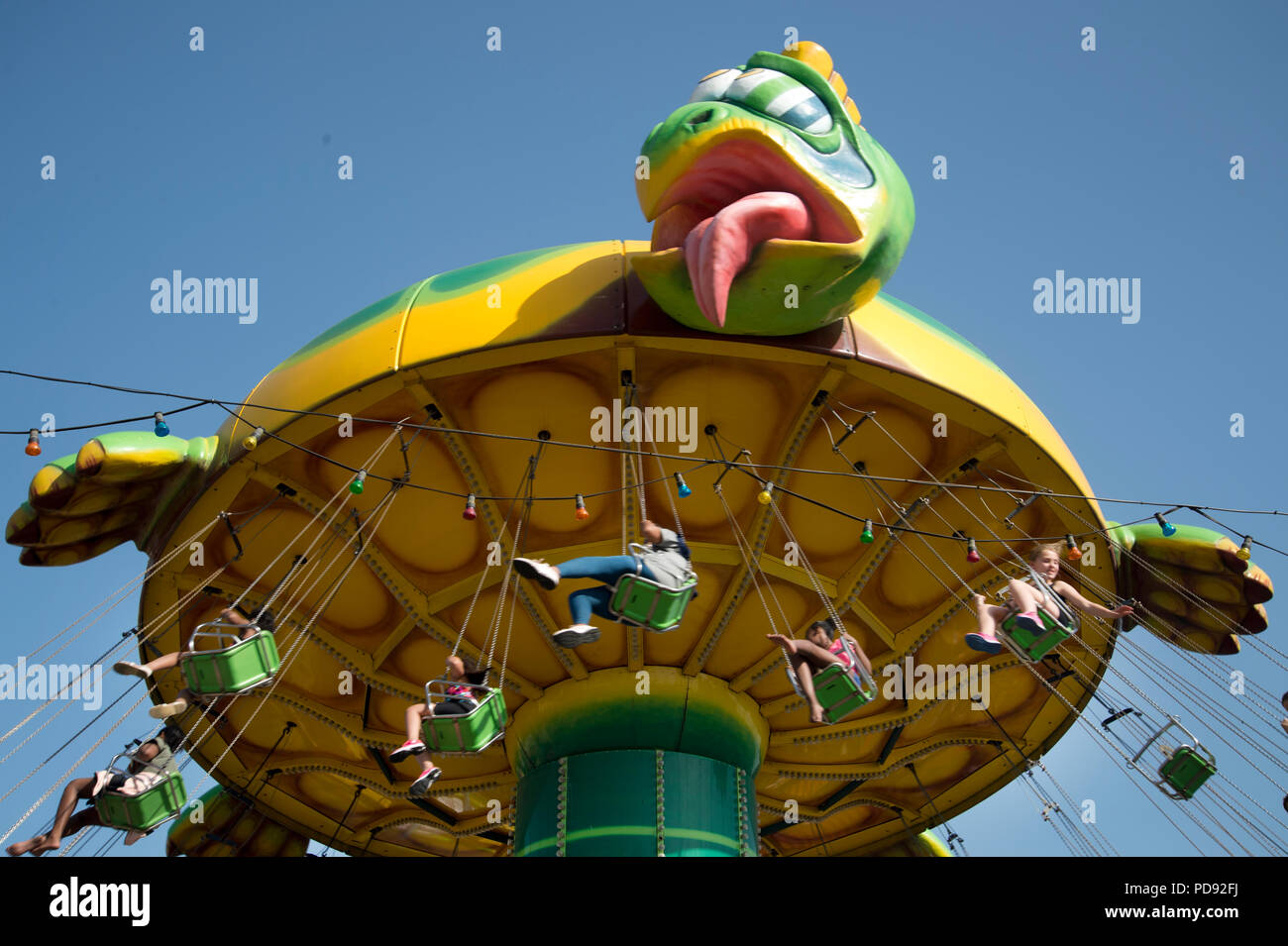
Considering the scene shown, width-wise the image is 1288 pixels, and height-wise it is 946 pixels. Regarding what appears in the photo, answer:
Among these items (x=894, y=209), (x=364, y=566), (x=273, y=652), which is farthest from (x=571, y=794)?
(x=894, y=209)

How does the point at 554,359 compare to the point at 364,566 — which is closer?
the point at 554,359

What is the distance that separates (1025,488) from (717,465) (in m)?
3.02

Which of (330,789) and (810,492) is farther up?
(810,492)

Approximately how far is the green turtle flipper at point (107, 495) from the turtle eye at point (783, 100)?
6082mm

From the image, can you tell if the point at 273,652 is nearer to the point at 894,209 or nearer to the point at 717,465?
the point at 717,465

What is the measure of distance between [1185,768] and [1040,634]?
7.09ft

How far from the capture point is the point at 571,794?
39.1 feet

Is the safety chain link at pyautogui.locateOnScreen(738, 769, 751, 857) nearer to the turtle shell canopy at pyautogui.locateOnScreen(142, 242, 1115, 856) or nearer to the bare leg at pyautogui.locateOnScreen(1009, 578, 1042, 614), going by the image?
the turtle shell canopy at pyautogui.locateOnScreen(142, 242, 1115, 856)

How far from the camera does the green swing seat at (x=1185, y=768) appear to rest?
33.6 ft

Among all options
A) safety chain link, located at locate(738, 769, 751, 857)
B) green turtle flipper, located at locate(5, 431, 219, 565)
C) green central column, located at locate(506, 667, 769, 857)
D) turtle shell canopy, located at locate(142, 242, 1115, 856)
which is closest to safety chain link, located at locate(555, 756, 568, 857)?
green central column, located at locate(506, 667, 769, 857)

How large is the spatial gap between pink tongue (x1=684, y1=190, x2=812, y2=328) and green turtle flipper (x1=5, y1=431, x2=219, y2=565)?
17.4 feet

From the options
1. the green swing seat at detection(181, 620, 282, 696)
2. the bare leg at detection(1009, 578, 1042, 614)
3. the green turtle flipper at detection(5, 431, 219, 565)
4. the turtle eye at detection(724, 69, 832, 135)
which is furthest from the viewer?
the green turtle flipper at detection(5, 431, 219, 565)

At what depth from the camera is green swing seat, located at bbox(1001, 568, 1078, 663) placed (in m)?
9.48

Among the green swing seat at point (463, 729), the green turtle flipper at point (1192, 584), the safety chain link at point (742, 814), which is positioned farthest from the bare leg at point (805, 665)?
the green turtle flipper at point (1192, 584)
